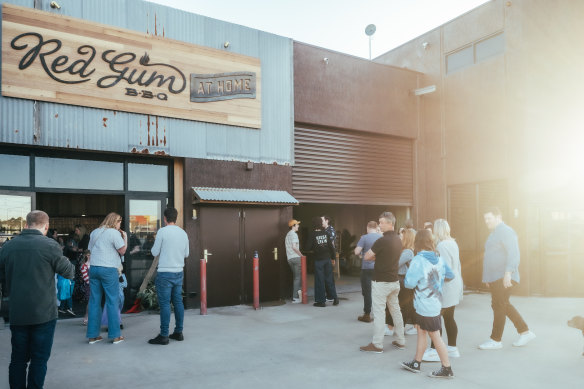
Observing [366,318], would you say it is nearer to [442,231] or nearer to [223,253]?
[442,231]

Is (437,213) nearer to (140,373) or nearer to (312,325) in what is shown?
(312,325)

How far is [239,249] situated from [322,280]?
6.06ft

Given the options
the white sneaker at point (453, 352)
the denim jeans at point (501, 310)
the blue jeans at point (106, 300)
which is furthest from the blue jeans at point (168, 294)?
the denim jeans at point (501, 310)

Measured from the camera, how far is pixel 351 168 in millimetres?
11758

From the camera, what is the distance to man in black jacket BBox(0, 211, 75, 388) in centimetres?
401

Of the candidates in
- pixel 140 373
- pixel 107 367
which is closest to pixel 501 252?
pixel 140 373

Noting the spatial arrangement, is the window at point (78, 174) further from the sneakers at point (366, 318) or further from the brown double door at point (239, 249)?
the sneakers at point (366, 318)

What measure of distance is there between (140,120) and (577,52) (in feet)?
33.8

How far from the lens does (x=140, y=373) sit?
4.98 m

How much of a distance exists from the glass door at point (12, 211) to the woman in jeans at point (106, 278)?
2203 millimetres

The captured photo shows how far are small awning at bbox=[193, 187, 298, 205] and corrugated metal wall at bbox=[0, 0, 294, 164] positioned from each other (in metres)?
0.71

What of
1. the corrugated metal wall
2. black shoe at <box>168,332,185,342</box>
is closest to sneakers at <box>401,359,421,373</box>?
black shoe at <box>168,332,185,342</box>

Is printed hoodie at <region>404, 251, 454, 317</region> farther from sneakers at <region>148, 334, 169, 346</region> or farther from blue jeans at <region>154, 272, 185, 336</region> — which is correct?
sneakers at <region>148, 334, 169, 346</region>

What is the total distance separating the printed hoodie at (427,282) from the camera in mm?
Result: 4789
